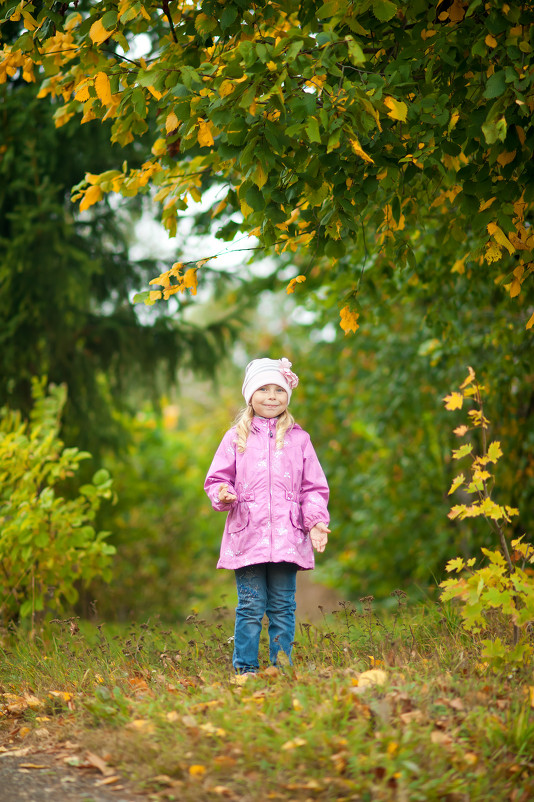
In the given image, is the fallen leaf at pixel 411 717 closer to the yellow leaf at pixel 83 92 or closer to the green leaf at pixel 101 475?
the green leaf at pixel 101 475

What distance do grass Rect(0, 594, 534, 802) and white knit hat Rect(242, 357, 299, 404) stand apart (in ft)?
4.20

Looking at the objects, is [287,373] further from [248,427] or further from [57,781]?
[57,781]

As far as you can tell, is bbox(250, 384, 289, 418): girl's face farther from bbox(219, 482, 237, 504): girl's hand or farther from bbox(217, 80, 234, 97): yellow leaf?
bbox(217, 80, 234, 97): yellow leaf

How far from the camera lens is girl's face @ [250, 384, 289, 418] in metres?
3.77

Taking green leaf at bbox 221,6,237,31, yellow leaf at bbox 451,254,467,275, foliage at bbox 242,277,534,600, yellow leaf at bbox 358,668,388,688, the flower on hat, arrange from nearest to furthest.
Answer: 1. yellow leaf at bbox 358,668,388,688
2. green leaf at bbox 221,6,237,31
3. the flower on hat
4. yellow leaf at bbox 451,254,467,275
5. foliage at bbox 242,277,534,600

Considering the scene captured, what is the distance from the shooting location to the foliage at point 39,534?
461 cm

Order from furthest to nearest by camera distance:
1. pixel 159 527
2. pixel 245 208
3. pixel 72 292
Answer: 1. pixel 159 527
2. pixel 72 292
3. pixel 245 208

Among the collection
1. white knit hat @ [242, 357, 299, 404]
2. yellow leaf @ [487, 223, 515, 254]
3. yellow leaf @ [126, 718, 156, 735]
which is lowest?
yellow leaf @ [126, 718, 156, 735]

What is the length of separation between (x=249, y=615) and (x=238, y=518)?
463 mm

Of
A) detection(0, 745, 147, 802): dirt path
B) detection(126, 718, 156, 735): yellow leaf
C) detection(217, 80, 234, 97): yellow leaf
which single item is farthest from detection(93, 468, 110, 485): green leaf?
detection(217, 80, 234, 97): yellow leaf

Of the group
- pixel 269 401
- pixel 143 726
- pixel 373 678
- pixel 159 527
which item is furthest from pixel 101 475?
pixel 159 527

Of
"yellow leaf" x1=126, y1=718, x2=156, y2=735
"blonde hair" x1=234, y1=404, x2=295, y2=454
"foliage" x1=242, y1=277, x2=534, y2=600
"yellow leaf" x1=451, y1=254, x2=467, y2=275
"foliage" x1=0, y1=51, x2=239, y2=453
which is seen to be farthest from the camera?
"foliage" x1=0, y1=51, x2=239, y2=453

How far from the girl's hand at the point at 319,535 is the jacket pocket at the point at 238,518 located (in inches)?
12.7

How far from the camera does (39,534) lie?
4.61 metres
